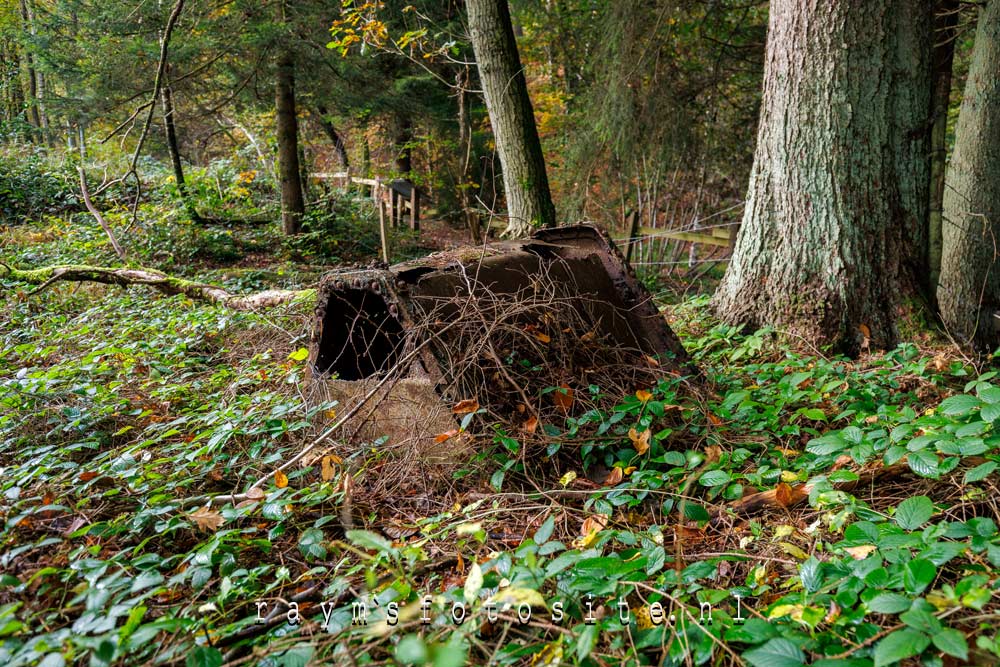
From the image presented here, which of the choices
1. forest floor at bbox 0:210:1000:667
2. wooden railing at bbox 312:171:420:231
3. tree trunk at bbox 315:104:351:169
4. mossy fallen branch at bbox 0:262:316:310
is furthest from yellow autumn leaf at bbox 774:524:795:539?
tree trunk at bbox 315:104:351:169

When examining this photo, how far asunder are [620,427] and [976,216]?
316cm

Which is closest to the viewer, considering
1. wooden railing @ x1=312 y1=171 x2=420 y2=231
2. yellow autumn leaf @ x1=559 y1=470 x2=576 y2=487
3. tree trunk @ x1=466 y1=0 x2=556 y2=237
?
yellow autumn leaf @ x1=559 y1=470 x2=576 y2=487

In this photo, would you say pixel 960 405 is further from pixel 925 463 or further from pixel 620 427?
pixel 620 427

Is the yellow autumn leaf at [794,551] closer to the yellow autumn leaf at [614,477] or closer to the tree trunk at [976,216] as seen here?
the yellow autumn leaf at [614,477]

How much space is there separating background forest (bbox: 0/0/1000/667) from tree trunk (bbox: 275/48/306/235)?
1.37 metres

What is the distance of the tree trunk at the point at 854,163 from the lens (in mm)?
4176

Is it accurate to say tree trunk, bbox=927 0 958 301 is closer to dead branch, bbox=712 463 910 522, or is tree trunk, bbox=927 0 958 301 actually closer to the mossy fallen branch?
dead branch, bbox=712 463 910 522

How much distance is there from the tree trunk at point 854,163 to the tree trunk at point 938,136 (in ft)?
0.49

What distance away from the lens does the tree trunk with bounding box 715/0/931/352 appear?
4.18 m

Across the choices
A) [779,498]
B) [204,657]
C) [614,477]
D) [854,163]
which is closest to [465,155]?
[854,163]

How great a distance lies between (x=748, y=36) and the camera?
26.9 ft

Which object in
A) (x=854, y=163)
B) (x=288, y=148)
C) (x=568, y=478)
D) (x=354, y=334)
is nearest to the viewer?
(x=568, y=478)

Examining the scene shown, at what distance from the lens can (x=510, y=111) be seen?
6531mm

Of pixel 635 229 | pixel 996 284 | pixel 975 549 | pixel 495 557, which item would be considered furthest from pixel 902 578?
pixel 635 229
